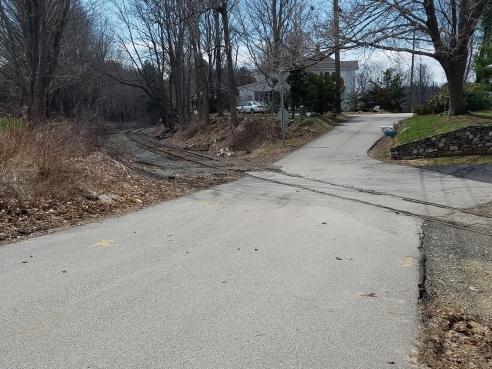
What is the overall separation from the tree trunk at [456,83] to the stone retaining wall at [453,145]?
4.97 meters

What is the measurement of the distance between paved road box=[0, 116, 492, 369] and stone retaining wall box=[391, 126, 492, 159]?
778 cm

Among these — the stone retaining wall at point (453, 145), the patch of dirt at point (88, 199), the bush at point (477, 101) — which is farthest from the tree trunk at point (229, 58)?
the patch of dirt at point (88, 199)

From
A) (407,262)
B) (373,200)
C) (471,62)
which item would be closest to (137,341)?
(407,262)

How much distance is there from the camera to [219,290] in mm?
5387

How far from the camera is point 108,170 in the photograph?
1381 cm

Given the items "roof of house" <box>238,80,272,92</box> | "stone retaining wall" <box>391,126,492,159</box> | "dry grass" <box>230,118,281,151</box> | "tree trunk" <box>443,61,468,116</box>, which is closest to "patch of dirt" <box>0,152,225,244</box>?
"stone retaining wall" <box>391,126,492,159</box>

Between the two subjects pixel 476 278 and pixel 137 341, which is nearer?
pixel 137 341

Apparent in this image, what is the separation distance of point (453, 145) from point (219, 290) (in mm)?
14660

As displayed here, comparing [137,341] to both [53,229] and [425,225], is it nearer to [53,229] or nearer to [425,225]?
[53,229]

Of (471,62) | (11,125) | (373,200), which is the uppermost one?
(471,62)

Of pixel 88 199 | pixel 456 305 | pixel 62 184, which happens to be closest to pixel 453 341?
pixel 456 305

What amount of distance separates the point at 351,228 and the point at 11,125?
7940 millimetres

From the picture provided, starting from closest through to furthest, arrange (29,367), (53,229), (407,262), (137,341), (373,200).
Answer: (29,367) < (137,341) < (407,262) < (53,229) < (373,200)

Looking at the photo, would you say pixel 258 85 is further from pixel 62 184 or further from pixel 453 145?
pixel 62 184
